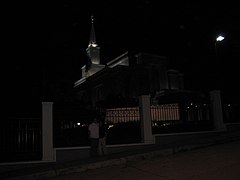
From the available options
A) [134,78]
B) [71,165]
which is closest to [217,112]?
[71,165]

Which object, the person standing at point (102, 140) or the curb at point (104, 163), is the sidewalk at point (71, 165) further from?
the person standing at point (102, 140)

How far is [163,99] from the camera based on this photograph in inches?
1273

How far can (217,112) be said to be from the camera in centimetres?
1502

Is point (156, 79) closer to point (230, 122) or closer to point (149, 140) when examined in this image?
point (230, 122)

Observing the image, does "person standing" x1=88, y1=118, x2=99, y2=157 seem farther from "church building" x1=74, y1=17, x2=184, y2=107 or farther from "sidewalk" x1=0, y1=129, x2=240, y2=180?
"church building" x1=74, y1=17, x2=184, y2=107

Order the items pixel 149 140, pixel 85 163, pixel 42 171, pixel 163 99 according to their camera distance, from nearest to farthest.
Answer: pixel 42 171, pixel 85 163, pixel 149 140, pixel 163 99

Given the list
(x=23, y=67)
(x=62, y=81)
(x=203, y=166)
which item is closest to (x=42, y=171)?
(x=203, y=166)

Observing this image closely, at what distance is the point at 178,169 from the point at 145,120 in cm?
533

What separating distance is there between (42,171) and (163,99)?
81.8 feet

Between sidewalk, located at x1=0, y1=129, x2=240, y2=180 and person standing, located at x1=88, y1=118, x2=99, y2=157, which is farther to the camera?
person standing, located at x1=88, y1=118, x2=99, y2=157

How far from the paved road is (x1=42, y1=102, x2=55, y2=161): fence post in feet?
7.98

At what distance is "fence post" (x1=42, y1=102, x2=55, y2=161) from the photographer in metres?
10.7

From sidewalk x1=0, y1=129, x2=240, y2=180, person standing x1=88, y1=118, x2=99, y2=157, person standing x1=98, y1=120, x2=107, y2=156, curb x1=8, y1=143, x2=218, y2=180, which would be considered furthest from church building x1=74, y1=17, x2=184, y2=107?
sidewalk x1=0, y1=129, x2=240, y2=180

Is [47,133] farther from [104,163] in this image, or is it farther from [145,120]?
[145,120]
